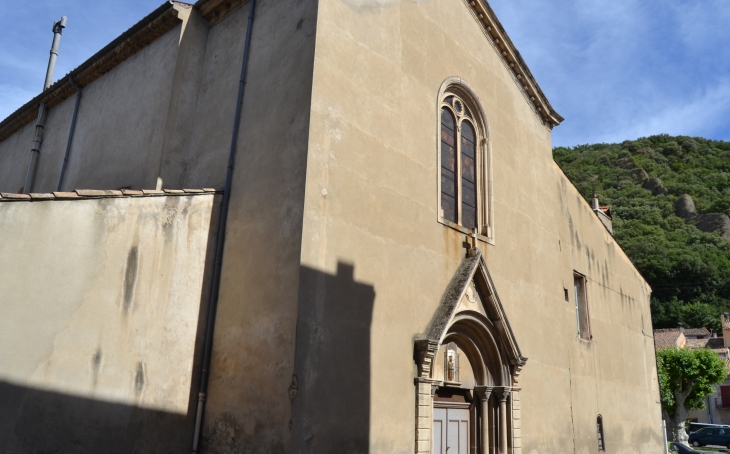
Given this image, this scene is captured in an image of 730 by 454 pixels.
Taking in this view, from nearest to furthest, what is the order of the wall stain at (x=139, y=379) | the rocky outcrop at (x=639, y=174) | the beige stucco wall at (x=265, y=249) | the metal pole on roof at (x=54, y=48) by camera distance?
the beige stucco wall at (x=265, y=249) → the wall stain at (x=139, y=379) → the metal pole on roof at (x=54, y=48) → the rocky outcrop at (x=639, y=174)

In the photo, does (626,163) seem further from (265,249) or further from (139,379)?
(139,379)

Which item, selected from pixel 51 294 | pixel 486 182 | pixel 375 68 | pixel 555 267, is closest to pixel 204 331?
pixel 51 294

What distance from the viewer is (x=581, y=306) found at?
17016 millimetres

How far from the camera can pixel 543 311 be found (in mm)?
14008

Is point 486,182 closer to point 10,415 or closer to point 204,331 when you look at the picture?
point 204,331

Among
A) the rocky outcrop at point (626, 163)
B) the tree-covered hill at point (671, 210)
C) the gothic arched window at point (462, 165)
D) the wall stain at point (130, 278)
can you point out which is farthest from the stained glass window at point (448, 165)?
the rocky outcrop at point (626, 163)

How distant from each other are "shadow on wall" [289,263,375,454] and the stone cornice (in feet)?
27.0

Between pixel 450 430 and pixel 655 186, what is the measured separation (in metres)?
80.6

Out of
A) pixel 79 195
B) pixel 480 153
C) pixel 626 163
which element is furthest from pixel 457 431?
pixel 626 163

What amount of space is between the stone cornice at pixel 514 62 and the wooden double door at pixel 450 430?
863 centimetres

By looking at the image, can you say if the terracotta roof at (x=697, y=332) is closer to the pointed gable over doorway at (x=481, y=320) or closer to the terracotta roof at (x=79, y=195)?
the pointed gable over doorway at (x=481, y=320)

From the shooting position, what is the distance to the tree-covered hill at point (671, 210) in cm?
6919

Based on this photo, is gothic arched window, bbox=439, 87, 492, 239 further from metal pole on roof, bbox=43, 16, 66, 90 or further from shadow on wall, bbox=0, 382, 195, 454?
metal pole on roof, bbox=43, 16, 66, 90

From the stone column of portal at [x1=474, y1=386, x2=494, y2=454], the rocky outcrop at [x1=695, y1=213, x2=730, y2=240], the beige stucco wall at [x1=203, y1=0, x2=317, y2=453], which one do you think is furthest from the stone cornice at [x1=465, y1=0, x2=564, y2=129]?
the rocky outcrop at [x1=695, y1=213, x2=730, y2=240]
